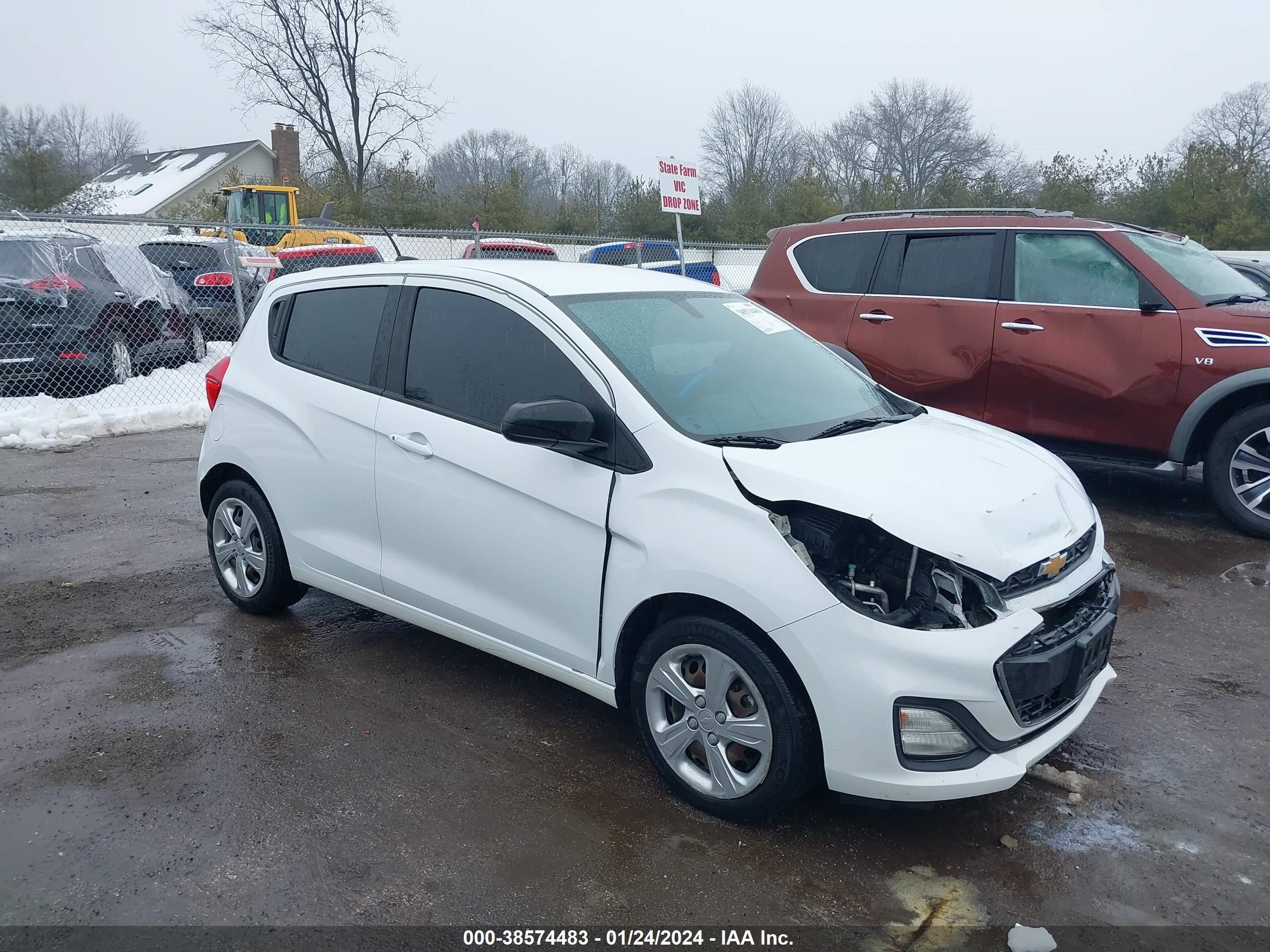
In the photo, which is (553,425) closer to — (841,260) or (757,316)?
(757,316)

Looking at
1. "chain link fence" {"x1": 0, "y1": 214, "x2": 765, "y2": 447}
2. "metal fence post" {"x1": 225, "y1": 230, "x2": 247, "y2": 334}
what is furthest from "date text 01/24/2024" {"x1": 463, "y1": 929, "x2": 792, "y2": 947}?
"metal fence post" {"x1": 225, "y1": 230, "x2": 247, "y2": 334}

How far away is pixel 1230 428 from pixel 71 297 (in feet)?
33.4

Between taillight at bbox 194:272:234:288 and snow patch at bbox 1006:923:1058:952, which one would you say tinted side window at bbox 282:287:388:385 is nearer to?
snow patch at bbox 1006:923:1058:952

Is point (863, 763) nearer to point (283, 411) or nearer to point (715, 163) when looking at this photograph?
point (283, 411)

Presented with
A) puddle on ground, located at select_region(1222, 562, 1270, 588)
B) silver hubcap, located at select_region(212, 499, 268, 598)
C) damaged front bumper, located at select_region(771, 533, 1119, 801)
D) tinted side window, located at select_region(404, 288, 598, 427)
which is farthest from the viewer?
puddle on ground, located at select_region(1222, 562, 1270, 588)

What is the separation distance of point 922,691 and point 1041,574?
24.1 inches

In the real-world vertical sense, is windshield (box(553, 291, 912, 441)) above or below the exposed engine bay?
above

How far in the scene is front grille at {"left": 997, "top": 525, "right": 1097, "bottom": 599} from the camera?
3.00m

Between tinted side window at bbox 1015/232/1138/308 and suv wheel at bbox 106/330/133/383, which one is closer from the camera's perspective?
tinted side window at bbox 1015/232/1138/308

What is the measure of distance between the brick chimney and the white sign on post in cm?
4431

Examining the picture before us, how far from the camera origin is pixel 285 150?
5178 cm

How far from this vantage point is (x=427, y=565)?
399 cm

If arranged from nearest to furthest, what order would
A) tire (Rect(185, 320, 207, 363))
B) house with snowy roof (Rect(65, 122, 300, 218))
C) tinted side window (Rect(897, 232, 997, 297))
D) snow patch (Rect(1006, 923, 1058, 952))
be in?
snow patch (Rect(1006, 923, 1058, 952))
tinted side window (Rect(897, 232, 997, 297))
tire (Rect(185, 320, 207, 363))
house with snowy roof (Rect(65, 122, 300, 218))

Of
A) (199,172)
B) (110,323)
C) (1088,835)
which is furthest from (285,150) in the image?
(1088,835)
